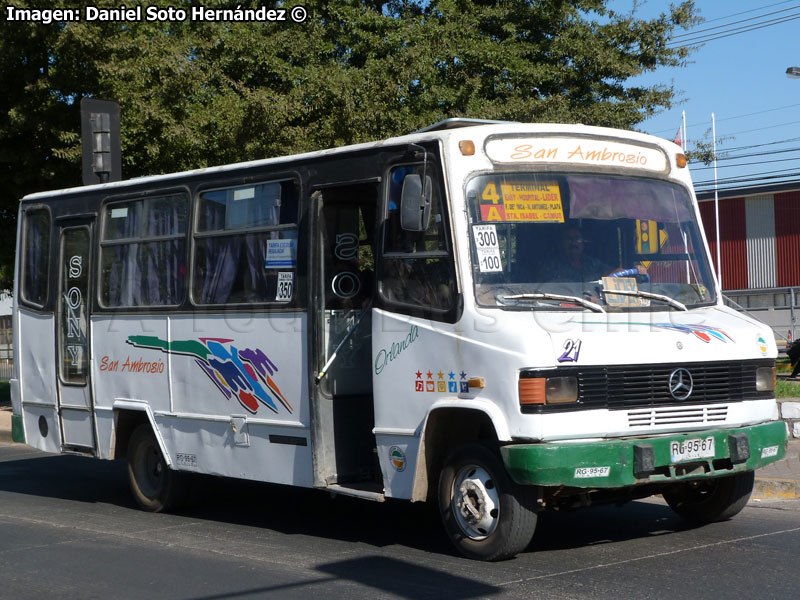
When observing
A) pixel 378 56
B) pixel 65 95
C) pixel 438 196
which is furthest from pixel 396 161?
pixel 378 56

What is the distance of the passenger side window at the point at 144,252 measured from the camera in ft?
31.1

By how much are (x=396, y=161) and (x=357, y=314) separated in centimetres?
134

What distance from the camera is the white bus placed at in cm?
677

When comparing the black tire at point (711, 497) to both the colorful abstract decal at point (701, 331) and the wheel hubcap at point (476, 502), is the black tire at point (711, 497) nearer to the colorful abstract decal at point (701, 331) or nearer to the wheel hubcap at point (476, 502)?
the colorful abstract decal at point (701, 331)

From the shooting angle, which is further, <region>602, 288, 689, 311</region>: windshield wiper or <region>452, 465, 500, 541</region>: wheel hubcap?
<region>602, 288, 689, 311</region>: windshield wiper

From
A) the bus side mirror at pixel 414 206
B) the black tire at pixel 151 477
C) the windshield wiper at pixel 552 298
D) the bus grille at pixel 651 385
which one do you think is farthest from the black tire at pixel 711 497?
the black tire at pixel 151 477

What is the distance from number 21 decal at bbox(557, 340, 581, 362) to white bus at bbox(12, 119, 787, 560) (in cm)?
2

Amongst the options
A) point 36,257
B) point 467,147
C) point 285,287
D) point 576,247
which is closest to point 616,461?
point 576,247

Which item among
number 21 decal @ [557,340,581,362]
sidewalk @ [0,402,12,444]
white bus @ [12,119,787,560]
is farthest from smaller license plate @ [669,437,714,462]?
sidewalk @ [0,402,12,444]

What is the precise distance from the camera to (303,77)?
57.7 ft

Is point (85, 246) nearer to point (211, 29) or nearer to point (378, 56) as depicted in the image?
point (211, 29)

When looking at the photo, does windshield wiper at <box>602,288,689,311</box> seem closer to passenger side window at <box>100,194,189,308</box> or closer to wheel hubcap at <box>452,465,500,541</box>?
wheel hubcap at <box>452,465,500,541</box>

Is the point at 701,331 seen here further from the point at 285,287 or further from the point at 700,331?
the point at 285,287

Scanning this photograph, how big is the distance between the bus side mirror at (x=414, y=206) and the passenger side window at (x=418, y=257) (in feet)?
0.51
